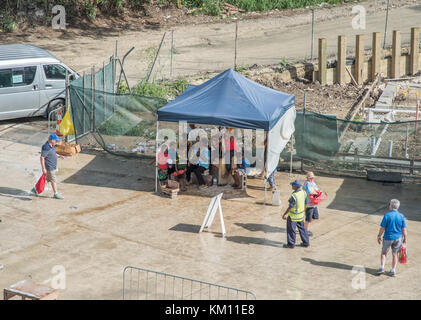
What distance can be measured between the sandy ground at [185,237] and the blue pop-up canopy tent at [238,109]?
4.65 feet

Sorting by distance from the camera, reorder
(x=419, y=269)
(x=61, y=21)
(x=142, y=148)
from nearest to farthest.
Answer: (x=419, y=269) → (x=142, y=148) → (x=61, y=21)

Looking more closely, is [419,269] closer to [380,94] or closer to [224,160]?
[224,160]

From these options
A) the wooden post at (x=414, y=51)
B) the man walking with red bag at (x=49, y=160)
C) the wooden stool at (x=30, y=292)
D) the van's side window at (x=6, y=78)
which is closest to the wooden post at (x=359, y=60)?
the wooden post at (x=414, y=51)

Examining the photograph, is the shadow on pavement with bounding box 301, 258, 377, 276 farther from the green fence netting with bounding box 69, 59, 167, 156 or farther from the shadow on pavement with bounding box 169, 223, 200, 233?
the green fence netting with bounding box 69, 59, 167, 156

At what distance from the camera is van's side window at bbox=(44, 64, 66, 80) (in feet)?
69.7

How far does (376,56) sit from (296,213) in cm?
1645

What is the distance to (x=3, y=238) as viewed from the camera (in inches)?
546

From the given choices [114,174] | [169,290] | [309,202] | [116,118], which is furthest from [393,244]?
[116,118]

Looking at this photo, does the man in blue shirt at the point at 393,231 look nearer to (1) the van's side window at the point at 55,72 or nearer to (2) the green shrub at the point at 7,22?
(1) the van's side window at the point at 55,72

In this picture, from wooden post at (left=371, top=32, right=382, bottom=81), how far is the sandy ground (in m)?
11.6

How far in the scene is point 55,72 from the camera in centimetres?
2139

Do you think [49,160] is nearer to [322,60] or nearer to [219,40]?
[322,60]
